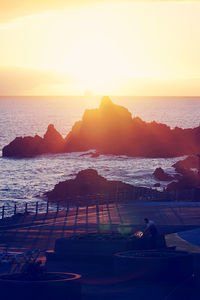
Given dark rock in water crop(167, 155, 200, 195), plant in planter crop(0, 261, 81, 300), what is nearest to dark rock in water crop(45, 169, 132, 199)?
dark rock in water crop(167, 155, 200, 195)

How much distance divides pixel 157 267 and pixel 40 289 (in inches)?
192

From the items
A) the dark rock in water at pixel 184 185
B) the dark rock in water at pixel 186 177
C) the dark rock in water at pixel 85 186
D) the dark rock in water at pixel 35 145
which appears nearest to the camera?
the dark rock in water at pixel 85 186

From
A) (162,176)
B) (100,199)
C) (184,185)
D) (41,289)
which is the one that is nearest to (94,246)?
(41,289)

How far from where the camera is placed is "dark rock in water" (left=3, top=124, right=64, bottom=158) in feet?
447

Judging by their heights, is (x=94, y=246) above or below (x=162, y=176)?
above

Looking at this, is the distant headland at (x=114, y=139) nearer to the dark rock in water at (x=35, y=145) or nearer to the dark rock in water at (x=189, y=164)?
the dark rock in water at (x=35, y=145)

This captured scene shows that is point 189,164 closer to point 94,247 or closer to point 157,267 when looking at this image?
point 94,247

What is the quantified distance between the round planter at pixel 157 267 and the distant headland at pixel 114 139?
11537cm

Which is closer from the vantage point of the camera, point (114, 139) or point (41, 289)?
point (41, 289)

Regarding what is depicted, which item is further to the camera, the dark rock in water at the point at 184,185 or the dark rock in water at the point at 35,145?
the dark rock in water at the point at 35,145

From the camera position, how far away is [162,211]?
36938 millimetres

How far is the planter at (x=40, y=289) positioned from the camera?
16.8m

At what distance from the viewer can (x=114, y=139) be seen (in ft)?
511

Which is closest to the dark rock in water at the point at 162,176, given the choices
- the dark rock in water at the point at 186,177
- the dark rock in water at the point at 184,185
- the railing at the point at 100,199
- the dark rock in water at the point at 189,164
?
the dark rock in water at the point at 186,177
